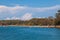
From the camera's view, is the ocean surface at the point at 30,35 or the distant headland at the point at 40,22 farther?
the distant headland at the point at 40,22

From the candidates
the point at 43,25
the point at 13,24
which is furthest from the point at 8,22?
the point at 43,25

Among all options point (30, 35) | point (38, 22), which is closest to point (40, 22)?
point (38, 22)

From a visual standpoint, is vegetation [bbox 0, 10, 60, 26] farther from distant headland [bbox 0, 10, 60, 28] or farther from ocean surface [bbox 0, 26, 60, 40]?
ocean surface [bbox 0, 26, 60, 40]

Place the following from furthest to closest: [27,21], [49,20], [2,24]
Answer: [2,24], [27,21], [49,20]

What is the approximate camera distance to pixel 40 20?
141 meters

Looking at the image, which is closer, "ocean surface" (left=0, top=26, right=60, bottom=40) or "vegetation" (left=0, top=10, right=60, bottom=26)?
"ocean surface" (left=0, top=26, right=60, bottom=40)

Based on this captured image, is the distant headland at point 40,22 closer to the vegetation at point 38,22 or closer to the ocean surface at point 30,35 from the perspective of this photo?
the vegetation at point 38,22

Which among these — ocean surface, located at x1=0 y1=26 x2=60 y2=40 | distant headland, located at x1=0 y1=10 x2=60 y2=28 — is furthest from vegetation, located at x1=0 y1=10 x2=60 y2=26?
ocean surface, located at x1=0 y1=26 x2=60 y2=40

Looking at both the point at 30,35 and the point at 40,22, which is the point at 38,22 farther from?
the point at 30,35

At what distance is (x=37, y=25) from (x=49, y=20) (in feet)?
43.9

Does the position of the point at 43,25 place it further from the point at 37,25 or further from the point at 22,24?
the point at 22,24

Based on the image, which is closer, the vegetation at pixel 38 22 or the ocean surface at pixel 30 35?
the ocean surface at pixel 30 35

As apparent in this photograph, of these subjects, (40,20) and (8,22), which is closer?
(40,20)

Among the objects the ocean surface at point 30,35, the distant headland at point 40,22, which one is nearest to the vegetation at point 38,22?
the distant headland at point 40,22
